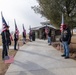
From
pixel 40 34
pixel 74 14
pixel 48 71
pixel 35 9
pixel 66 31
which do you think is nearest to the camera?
pixel 48 71

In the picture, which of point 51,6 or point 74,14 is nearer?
point 51,6

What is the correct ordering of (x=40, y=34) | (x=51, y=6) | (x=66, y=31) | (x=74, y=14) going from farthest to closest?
(x=40, y=34) < (x=74, y=14) < (x=51, y=6) < (x=66, y=31)

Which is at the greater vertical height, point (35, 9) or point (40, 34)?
point (35, 9)

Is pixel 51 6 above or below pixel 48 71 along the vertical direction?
above

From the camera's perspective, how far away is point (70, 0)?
82.4ft

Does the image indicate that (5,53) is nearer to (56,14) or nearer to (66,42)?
(66,42)

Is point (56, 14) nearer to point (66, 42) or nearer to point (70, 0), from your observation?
point (70, 0)

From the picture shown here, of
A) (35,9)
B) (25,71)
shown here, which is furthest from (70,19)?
(25,71)

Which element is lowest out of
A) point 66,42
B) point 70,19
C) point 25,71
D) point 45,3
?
point 25,71

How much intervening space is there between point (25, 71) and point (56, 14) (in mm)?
14866

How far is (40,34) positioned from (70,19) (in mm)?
34906

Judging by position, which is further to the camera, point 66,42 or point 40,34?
point 40,34

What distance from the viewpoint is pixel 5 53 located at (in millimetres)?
15867

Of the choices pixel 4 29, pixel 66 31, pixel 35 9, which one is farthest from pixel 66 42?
pixel 35 9
